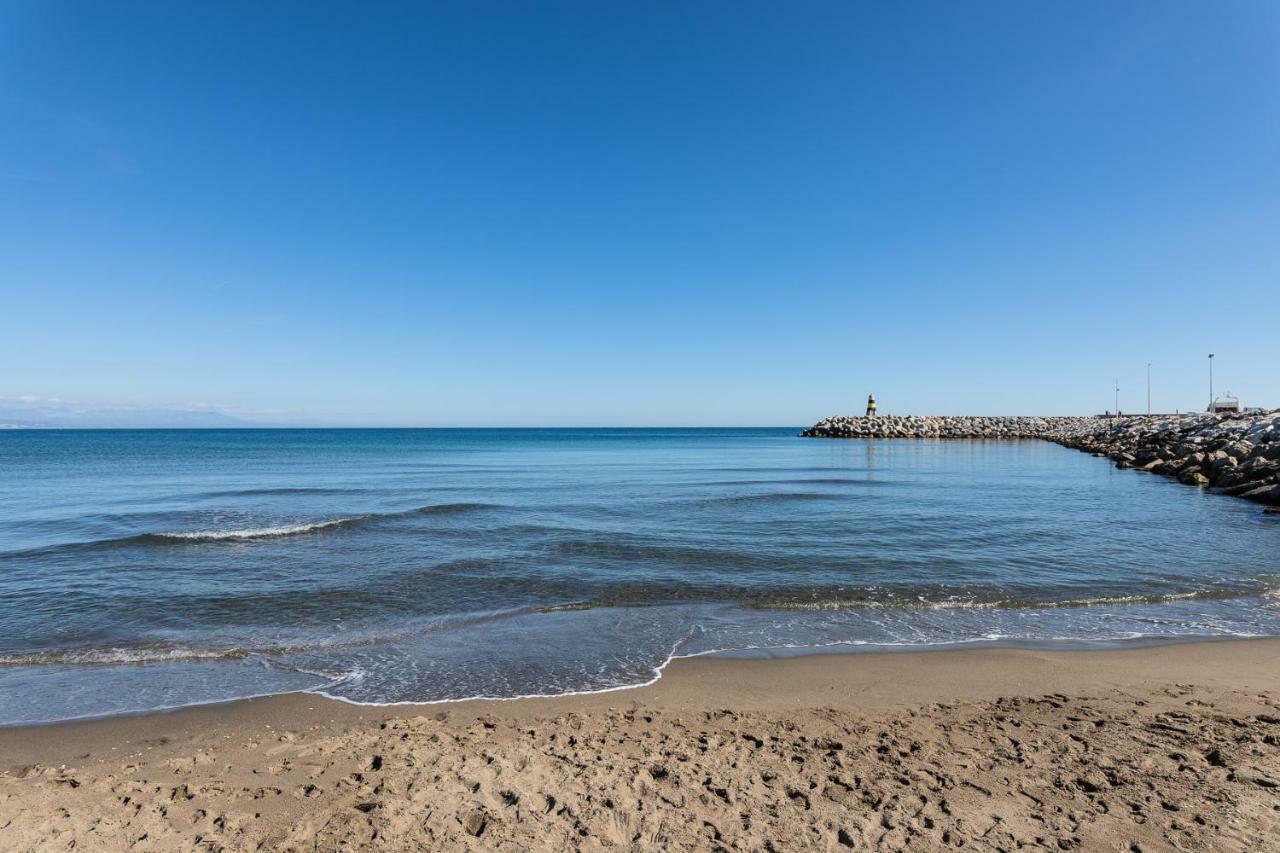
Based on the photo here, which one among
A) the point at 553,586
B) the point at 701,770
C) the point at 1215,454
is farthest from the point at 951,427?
the point at 701,770

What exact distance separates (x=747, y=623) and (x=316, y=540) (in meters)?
10.9

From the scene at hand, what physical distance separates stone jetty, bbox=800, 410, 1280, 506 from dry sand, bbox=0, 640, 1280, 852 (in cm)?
2079

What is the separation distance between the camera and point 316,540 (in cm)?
1537

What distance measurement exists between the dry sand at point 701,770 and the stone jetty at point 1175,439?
68.2 ft

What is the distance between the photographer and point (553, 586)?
1121 centimetres

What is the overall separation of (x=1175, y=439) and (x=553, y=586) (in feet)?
149

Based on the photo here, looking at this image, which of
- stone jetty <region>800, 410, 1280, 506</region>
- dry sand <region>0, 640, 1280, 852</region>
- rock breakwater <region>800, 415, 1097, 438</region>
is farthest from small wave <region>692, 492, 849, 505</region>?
rock breakwater <region>800, 415, 1097, 438</region>

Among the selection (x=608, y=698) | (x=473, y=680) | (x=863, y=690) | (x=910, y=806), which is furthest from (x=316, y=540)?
(x=910, y=806)

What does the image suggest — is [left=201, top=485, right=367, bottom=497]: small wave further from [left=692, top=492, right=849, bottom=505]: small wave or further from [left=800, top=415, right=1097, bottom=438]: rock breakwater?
[left=800, top=415, right=1097, bottom=438]: rock breakwater

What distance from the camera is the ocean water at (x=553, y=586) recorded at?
7.66 m

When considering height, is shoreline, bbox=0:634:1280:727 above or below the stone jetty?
below

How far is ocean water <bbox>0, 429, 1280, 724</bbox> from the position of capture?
766cm

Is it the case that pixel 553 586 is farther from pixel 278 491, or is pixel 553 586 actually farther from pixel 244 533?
pixel 278 491

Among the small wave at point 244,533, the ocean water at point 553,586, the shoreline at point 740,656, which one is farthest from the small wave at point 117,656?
the small wave at point 244,533
